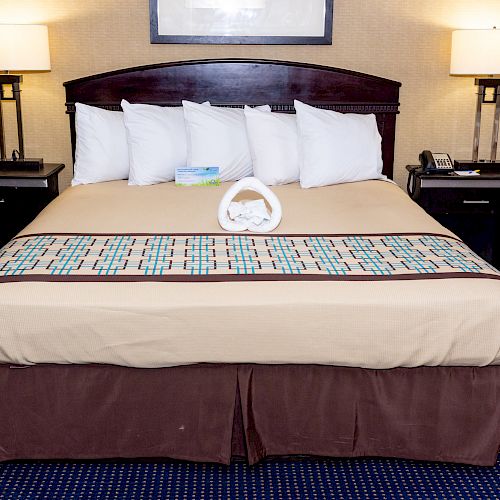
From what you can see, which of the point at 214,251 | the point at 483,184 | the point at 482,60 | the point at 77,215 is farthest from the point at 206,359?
the point at 482,60

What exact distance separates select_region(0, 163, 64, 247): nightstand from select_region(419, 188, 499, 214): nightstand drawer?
201cm

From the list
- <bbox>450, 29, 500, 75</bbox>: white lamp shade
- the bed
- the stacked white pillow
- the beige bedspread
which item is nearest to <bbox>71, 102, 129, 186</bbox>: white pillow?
the stacked white pillow

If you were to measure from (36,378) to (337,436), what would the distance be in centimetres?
94

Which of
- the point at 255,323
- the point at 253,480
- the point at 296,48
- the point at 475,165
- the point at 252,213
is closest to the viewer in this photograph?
the point at 255,323

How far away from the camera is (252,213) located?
2.60 meters

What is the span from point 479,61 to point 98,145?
2.04 metres

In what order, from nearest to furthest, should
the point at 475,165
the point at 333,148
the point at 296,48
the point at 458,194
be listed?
the point at 333,148 → the point at 458,194 → the point at 475,165 → the point at 296,48

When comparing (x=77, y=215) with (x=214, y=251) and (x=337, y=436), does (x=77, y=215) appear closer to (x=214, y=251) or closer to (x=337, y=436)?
(x=214, y=251)

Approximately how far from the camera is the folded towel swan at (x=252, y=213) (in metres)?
2.53

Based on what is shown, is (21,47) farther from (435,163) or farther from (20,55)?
(435,163)

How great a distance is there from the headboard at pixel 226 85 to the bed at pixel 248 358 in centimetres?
174

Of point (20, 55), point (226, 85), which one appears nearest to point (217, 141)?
point (226, 85)

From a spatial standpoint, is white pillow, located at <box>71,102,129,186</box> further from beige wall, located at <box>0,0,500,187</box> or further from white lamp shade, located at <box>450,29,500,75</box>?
white lamp shade, located at <box>450,29,500,75</box>

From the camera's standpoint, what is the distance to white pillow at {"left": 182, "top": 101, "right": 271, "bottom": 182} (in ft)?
11.4
